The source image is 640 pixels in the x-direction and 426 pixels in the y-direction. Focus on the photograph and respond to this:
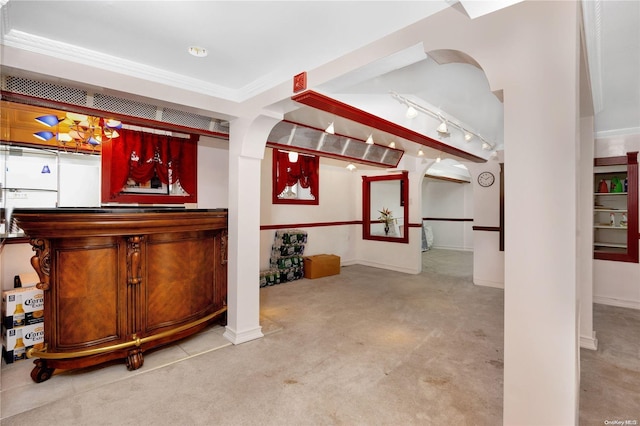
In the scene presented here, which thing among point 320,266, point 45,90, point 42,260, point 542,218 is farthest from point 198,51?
point 320,266

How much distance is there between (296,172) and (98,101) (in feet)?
11.1

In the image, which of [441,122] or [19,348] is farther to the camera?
[441,122]

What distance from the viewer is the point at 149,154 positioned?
3.97 meters

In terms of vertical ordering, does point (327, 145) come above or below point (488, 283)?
above

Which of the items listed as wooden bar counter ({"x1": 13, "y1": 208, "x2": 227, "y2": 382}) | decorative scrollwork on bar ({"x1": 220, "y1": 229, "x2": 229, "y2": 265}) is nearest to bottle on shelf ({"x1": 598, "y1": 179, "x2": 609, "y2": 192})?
decorative scrollwork on bar ({"x1": 220, "y1": 229, "x2": 229, "y2": 265})

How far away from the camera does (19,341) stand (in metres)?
2.68

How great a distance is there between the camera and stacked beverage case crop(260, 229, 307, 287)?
18.1ft

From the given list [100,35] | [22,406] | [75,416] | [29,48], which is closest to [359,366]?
[75,416]

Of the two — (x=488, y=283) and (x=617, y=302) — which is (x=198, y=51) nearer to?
(x=488, y=283)

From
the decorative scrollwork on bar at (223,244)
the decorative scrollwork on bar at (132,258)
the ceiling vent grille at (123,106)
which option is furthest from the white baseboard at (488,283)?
the ceiling vent grille at (123,106)

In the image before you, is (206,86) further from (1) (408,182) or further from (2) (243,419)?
(1) (408,182)

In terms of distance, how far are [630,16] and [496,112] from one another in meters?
1.86

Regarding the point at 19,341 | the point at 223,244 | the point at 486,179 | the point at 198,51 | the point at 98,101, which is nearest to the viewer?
the point at 198,51

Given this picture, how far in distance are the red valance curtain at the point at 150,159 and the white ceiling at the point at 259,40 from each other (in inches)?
58.9
